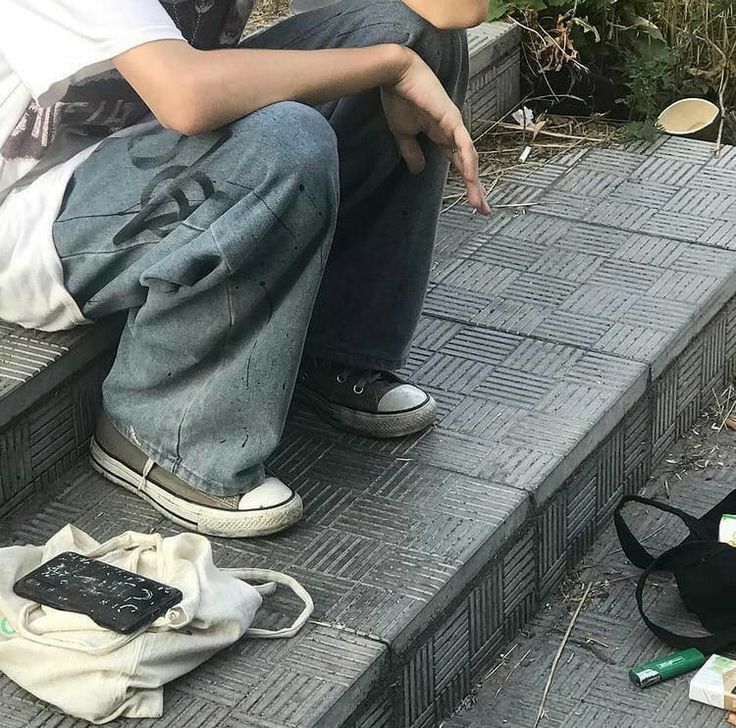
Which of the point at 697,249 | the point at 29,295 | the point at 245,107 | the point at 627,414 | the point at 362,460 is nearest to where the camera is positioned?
the point at 245,107

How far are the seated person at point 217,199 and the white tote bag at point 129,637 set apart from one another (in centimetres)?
26

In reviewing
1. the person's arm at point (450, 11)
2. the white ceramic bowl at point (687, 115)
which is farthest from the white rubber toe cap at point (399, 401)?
the white ceramic bowl at point (687, 115)

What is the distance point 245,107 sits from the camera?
2514 millimetres

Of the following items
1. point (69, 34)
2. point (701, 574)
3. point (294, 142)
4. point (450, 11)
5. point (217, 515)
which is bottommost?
point (701, 574)

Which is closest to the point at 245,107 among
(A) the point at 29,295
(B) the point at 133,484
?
(A) the point at 29,295

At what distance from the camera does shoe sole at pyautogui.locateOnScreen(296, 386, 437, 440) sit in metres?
3.02

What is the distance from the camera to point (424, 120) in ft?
9.09

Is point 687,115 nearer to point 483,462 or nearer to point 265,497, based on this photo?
point 483,462

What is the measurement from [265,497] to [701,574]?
2.74 feet

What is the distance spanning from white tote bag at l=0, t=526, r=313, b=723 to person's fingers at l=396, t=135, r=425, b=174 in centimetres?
84

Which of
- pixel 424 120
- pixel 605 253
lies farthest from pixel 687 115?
pixel 424 120

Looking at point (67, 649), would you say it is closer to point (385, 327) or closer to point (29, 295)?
point (29, 295)

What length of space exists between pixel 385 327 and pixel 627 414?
23.1 inches

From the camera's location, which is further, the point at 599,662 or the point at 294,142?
the point at 599,662
